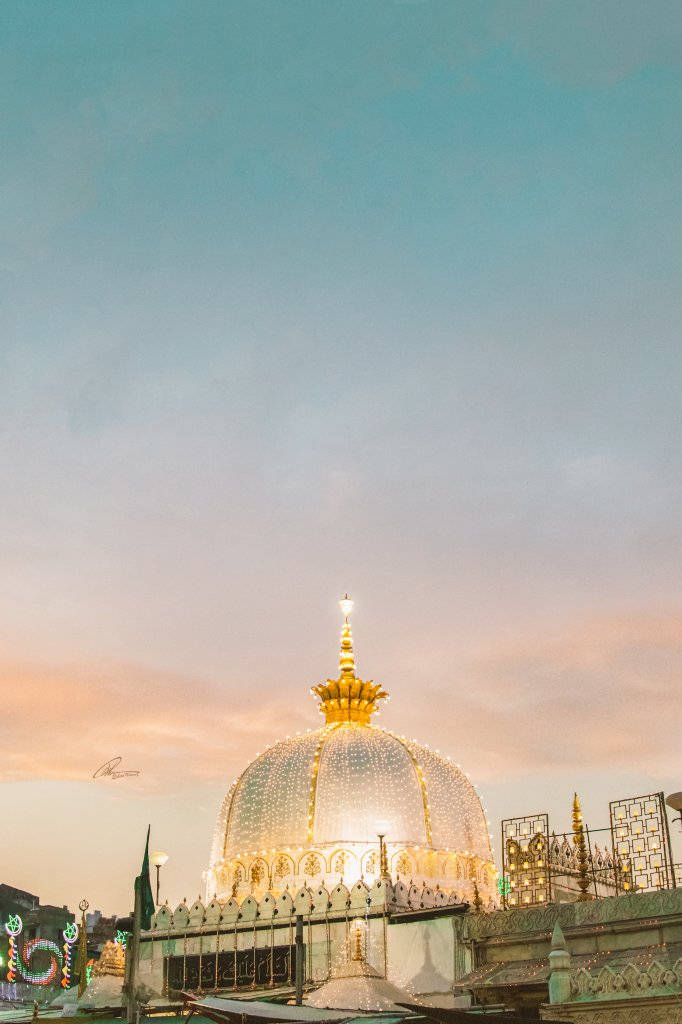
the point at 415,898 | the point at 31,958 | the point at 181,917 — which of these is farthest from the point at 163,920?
the point at 31,958

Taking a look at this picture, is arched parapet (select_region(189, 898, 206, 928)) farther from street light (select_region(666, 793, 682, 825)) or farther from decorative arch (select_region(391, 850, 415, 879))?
street light (select_region(666, 793, 682, 825))

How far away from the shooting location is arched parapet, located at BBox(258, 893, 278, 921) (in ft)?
106

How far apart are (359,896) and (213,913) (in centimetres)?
499

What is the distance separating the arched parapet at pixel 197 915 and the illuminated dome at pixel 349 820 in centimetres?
184

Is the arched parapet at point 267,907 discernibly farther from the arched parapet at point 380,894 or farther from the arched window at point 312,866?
the arched parapet at point 380,894

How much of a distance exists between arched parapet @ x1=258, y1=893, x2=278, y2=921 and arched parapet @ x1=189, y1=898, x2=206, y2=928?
79.9 inches

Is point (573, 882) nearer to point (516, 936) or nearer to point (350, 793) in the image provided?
point (350, 793)

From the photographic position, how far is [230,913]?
1302 inches

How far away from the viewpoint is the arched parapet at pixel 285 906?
3178 centimetres

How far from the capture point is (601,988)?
20.6 m

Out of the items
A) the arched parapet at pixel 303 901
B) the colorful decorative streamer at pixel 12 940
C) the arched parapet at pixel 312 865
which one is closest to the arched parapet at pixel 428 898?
the arched parapet at pixel 303 901

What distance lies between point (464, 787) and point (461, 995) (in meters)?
12.0

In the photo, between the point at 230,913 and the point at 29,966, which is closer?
the point at 230,913

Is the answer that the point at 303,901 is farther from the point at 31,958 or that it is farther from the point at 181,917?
the point at 31,958
